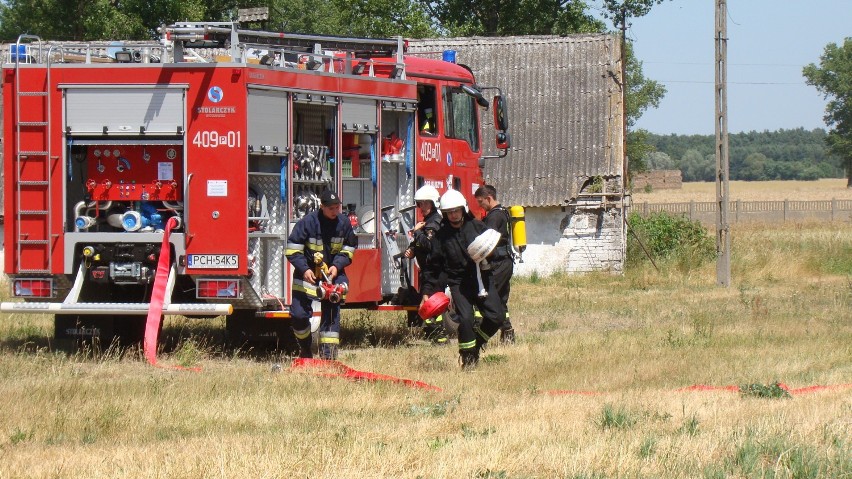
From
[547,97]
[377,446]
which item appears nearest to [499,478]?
[377,446]

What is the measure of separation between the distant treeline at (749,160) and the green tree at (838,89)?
1064 inches

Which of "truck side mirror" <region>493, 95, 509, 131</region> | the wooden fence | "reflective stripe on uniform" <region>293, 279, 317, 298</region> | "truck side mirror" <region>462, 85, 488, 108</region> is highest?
"truck side mirror" <region>462, 85, 488, 108</region>

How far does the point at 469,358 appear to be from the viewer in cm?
1173

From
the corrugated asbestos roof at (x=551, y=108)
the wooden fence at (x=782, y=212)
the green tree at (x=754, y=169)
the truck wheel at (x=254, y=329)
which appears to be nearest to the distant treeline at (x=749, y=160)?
the green tree at (x=754, y=169)

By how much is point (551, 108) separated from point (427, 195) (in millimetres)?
15451

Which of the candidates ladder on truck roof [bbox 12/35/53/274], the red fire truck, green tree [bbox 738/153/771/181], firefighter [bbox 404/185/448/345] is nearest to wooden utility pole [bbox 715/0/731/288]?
firefighter [bbox 404/185/448/345]

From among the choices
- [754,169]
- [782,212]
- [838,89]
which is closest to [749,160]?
[754,169]

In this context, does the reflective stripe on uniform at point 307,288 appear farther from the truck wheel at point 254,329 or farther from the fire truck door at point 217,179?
the truck wheel at point 254,329

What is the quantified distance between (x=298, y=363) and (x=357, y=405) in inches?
87.8

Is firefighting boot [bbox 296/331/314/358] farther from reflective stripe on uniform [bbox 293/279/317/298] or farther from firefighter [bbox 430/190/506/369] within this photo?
firefighter [bbox 430/190/506/369]

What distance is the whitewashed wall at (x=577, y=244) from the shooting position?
26609 mm

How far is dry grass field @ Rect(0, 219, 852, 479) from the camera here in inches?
276

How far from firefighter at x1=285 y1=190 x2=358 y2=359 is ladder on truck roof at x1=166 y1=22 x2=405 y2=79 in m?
1.82

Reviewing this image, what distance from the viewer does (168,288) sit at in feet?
39.2
